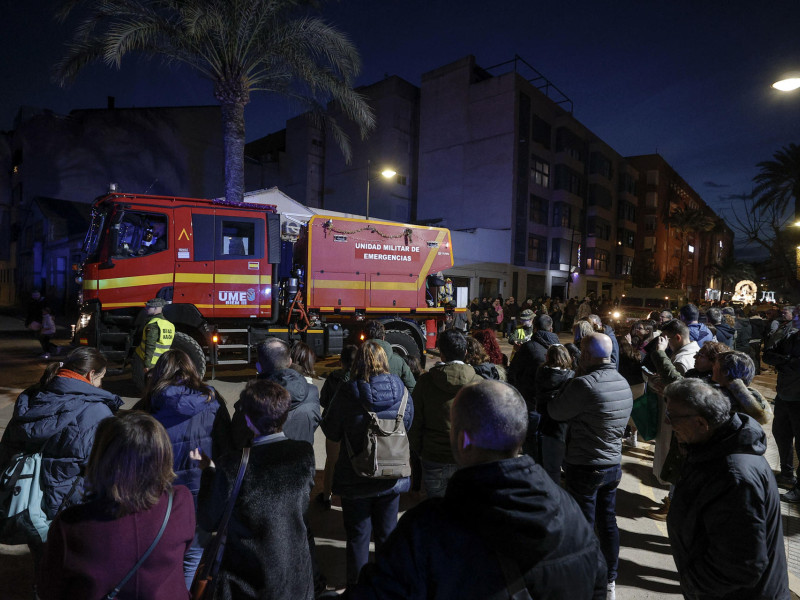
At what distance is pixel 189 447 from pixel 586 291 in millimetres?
40446

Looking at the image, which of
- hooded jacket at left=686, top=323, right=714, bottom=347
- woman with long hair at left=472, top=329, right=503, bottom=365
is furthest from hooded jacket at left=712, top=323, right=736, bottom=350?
woman with long hair at left=472, top=329, right=503, bottom=365

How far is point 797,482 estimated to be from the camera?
458 centimetres

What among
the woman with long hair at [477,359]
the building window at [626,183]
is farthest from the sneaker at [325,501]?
the building window at [626,183]

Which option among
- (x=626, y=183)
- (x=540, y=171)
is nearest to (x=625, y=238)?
(x=626, y=183)

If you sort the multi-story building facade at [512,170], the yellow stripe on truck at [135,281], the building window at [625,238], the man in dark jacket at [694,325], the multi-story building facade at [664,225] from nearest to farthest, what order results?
the man in dark jacket at [694,325] → the yellow stripe on truck at [135,281] → the multi-story building facade at [512,170] → the building window at [625,238] → the multi-story building facade at [664,225]

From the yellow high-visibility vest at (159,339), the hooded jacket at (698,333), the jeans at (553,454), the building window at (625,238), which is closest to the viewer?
the jeans at (553,454)

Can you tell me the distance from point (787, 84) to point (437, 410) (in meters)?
6.82

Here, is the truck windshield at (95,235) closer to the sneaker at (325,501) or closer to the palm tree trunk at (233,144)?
the palm tree trunk at (233,144)

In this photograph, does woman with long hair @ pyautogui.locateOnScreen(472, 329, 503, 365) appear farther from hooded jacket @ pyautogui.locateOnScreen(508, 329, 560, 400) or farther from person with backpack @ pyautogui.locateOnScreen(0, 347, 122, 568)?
person with backpack @ pyautogui.locateOnScreen(0, 347, 122, 568)

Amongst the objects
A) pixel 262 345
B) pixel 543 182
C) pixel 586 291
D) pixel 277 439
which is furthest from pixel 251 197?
pixel 586 291

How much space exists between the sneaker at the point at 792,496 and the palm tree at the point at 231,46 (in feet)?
40.2

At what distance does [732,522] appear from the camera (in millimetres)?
1891

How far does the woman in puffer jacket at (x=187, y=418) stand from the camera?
2756mm

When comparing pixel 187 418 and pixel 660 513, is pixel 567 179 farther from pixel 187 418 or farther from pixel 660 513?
pixel 187 418
